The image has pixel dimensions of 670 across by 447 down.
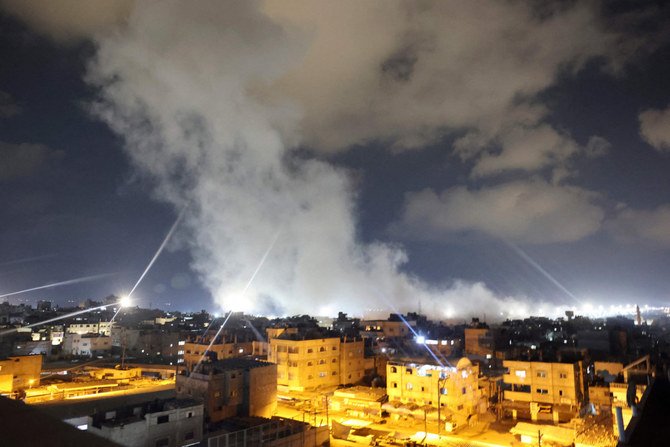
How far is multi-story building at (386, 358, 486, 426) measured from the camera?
2873 cm

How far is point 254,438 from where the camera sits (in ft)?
69.8

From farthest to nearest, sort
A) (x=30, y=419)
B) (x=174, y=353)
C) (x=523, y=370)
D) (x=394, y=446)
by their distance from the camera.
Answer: (x=174, y=353) < (x=523, y=370) < (x=394, y=446) < (x=30, y=419)

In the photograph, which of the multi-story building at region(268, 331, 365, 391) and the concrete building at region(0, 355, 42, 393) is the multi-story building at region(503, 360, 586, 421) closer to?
the multi-story building at region(268, 331, 365, 391)

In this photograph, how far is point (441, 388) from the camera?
29328 millimetres

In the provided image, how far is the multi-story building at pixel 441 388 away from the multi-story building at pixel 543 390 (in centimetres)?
213

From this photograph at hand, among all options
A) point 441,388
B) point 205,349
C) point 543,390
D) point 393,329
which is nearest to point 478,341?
point 393,329

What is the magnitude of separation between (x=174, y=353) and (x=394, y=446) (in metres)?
38.8

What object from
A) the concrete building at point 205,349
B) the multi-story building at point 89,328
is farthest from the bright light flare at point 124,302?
the concrete building at point 205,349

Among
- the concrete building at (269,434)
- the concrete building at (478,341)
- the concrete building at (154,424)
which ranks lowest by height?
the concrete building at (269,434)

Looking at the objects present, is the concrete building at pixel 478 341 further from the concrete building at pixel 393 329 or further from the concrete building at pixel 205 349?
the concrete building at pixel 205 349

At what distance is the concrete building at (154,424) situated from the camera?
19.8 metres

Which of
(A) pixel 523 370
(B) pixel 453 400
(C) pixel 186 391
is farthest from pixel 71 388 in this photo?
(A) pixel 523 370

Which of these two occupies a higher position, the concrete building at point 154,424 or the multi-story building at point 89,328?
the multi-story building at point 89,328

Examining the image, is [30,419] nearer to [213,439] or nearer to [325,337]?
[213,439]
